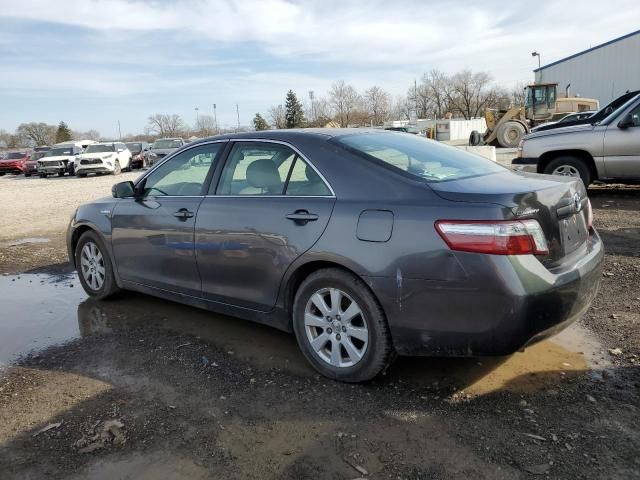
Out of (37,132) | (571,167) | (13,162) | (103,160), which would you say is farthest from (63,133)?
(571,167)

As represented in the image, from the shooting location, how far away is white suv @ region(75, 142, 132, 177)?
2611 centimetres

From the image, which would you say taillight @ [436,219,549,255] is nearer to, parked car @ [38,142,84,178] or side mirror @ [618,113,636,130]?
side mirror @ [618,113,636,130]

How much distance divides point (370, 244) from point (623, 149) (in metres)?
7.44

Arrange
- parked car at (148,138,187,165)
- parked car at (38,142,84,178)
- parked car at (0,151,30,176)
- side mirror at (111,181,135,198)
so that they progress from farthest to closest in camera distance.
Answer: parked car at (0,151,30,176)
parked car at (148,138,187,165)
parked car at (38,142,84,178)
side mirror at (111,181,135,198)

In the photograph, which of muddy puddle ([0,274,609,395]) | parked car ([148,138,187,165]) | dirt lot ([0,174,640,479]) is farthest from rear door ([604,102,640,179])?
parked car ([148,138,187,165])

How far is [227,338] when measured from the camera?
437 centimetres

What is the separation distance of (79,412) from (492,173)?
3003 millimetres

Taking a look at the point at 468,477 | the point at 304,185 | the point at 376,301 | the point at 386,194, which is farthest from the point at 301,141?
the point at 468,477

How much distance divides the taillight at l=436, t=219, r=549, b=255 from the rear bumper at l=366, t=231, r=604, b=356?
0.14 ft

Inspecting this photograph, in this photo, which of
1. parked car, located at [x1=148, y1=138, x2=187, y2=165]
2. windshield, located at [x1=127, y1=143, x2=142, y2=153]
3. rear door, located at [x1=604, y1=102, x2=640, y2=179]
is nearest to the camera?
rear door, located at [x1=604, y1=102, x2=640, y2=179]

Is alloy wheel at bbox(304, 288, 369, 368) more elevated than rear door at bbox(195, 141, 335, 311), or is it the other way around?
rear door at bbox(195, 141, 335, 311)

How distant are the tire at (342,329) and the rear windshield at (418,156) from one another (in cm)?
77

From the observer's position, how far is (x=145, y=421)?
10.3 feet

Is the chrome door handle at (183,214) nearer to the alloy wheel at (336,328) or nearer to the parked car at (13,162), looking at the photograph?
the alloy wheel at (336,328)
